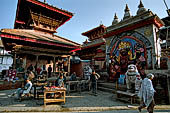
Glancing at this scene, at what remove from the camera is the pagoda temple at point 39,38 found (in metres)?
9.42

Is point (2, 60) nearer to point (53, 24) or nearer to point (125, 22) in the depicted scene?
point (53, 24)

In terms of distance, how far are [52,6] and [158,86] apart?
14.0 metres

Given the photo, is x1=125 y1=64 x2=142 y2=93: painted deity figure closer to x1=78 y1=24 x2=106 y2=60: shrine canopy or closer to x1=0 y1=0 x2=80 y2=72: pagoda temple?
x1=78 y1=24 x2=106 y2=60: shrine canopy

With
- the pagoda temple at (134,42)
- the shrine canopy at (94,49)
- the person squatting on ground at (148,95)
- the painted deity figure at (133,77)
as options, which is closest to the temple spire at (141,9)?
the pagoda temple at (134,42)

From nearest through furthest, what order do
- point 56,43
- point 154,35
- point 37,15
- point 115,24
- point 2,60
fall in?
point 154,35
point 115,24
point 56,43
point 37,15
point 2,60

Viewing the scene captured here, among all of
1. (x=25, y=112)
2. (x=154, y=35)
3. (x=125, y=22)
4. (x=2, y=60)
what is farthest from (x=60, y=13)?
(x=2, y=60)

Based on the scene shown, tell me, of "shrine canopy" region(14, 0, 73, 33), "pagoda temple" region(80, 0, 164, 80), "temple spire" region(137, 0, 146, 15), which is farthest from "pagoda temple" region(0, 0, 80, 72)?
"temple spire" region(137, 0, 146, 15)

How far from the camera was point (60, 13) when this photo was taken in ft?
44.8

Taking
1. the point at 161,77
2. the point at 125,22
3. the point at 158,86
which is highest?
the point at 125,22

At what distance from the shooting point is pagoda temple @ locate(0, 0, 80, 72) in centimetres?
942

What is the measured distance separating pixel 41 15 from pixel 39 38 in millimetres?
4958

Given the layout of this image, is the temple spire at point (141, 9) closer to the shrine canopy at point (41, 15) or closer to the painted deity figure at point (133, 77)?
the painted deity figure at point (133, 77)

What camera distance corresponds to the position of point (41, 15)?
12.7 meters

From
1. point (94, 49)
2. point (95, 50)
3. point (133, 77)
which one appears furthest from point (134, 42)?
point (94, 49)
